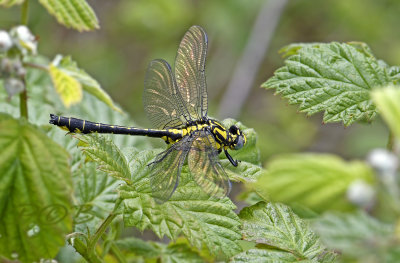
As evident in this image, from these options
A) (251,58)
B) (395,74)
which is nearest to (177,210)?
(395,74)

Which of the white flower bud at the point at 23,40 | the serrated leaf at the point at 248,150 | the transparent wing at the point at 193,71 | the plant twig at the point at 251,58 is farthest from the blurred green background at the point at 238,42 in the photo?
the white flower bud at the point at 23,40

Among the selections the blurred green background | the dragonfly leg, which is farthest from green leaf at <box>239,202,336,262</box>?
the blurred green background

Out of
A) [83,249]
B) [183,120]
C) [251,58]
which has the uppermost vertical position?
[251,58]

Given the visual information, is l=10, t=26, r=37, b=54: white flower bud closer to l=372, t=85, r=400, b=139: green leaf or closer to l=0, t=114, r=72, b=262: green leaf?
l=0, t=114, r=72, b=262: green leaf

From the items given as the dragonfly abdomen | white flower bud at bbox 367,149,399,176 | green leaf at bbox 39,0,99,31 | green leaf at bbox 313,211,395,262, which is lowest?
green leaf at bbox 313,211,395,262

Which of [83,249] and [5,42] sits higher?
[5,42]

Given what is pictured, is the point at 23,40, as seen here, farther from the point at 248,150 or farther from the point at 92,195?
the point at 248,150
